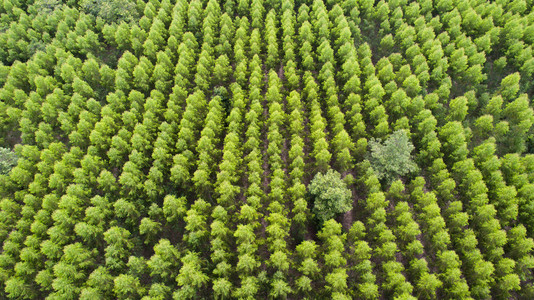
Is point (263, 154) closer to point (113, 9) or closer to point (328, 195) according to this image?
point (328, 195)

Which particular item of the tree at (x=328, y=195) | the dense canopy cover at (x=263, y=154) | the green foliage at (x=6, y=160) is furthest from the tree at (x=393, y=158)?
the green foliage at (x=6, y=160)

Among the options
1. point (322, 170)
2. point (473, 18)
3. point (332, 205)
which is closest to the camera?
point (332, 205)

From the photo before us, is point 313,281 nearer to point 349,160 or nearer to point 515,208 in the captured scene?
point 349,160

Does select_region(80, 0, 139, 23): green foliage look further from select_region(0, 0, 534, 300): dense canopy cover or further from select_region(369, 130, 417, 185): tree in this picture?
select_region(369, 130, 417, 185): tree

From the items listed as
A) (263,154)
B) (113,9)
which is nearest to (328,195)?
(263,154)

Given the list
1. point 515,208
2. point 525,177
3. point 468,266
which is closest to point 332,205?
point 468,266
